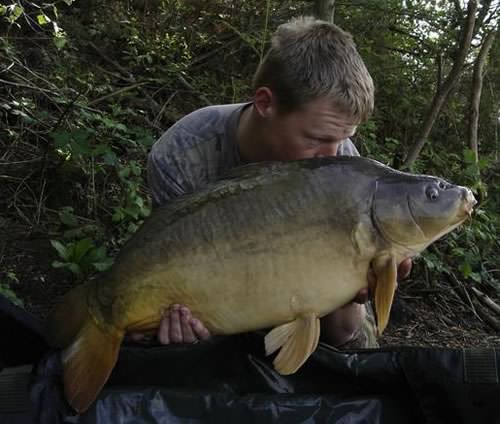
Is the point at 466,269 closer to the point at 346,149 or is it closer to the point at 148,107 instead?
the point at 346,149

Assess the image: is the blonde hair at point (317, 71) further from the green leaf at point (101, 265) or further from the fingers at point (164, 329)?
the green leaf at point (101, 265)

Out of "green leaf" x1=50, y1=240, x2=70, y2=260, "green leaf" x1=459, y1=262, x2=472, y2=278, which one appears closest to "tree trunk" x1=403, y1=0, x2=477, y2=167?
"green leaf" x1=459, y1=262, x2=472, y2=278

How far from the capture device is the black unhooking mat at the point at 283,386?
1.19m

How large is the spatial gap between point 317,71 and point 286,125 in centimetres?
13

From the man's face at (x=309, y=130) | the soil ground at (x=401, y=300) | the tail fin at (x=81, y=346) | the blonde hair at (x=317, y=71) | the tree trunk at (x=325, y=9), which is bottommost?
the soil ground at (x=401, y=300)

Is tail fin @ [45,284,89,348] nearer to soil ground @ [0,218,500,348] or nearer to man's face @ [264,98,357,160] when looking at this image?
man's face @ [264,98,357,160]

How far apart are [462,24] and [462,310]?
1.77 m

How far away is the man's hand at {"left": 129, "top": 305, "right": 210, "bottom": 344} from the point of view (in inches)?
47.4

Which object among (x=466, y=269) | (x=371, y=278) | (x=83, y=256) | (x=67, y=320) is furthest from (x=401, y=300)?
(x=67, y=320)

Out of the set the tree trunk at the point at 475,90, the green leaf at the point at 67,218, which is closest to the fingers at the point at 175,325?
the green leaf at the point at 67,218

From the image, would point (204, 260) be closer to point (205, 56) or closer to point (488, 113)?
point (205, 56)

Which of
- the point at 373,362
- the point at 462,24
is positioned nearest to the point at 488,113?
the point at 462,24

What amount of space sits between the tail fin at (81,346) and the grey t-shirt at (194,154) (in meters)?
0.47

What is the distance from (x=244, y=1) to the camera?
12.4 ft
